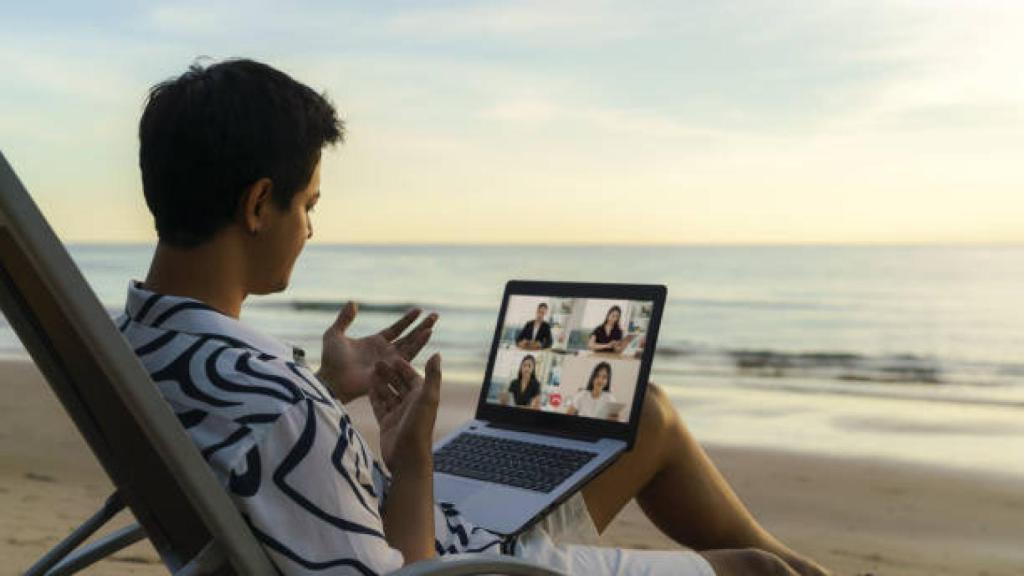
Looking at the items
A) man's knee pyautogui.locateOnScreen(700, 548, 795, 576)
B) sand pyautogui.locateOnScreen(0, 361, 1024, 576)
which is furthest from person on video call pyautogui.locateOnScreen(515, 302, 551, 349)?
sand pyautogui.locateOnScreen(0, 361, 1024, 576)

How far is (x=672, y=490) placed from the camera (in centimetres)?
249

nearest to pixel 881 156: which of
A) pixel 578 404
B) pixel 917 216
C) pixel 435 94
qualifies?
pixel 917 216

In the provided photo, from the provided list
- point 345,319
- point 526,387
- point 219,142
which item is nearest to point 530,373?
point 526,387

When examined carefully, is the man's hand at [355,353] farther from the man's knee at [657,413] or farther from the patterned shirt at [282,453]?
the patterned shirt at [282,453]

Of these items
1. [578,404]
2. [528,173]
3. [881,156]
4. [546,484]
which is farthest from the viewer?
[528,173]

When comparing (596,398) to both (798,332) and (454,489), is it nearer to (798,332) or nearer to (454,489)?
(454,489)

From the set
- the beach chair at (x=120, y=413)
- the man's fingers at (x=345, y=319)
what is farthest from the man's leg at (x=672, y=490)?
the beach chair at (x=120, y=413)

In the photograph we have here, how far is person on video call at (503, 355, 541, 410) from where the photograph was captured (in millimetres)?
2650

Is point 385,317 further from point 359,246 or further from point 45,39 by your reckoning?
point 359,246

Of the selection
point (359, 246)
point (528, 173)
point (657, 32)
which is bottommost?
point (359, 246)

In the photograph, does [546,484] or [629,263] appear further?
[629,263]

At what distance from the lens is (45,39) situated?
23594 millimetres

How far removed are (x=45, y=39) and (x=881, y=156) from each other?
18.3 m

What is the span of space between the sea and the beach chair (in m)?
6.71
